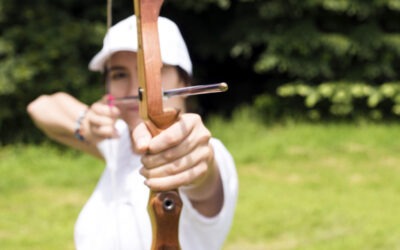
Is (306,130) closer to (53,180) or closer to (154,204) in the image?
(53,180)

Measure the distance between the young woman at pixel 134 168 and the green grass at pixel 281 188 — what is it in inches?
110

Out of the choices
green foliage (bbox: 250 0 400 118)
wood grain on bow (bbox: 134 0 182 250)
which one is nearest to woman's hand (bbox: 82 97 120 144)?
wood grain on bow (bbox: 134 0 182 250)

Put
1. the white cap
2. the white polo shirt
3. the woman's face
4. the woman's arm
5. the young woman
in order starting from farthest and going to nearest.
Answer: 1. the woman's arm
2. the woman's face
3. the white cap
4. the white polo shirt
5. the young woman

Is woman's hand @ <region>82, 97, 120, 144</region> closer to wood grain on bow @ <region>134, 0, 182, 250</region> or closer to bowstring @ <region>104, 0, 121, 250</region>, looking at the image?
bowstring @ <region>104, 0, 121, 250</region>

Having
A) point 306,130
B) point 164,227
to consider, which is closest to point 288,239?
point 306,130

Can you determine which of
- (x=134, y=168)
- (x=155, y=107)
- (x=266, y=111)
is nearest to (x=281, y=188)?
(x=266, y=111)

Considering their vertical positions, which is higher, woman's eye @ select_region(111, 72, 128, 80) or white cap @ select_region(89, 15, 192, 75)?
white cap @ select_region(89, 15, 192, 75)

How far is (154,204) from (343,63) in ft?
23.9

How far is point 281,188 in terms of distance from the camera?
6.16 metres

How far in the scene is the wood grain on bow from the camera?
1.37 metres

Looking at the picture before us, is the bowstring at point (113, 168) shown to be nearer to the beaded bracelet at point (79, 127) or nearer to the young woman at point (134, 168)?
the young woman at point (134, 168)

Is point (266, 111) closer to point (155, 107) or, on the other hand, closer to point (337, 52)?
point (337, 52)

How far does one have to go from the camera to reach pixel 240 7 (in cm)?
873

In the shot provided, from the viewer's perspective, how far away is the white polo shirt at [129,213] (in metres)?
1.76
